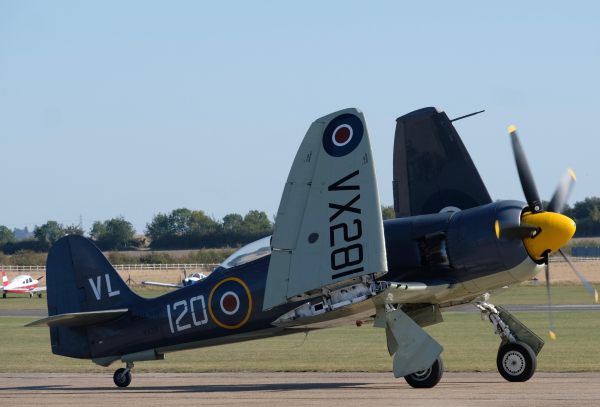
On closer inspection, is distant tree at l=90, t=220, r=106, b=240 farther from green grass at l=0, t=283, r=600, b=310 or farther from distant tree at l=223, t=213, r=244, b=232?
green grass at l=0, t=283, r=600, b=310

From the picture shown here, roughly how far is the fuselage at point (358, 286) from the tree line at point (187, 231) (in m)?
79.9

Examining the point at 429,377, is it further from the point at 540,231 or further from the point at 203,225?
the point at 203,225

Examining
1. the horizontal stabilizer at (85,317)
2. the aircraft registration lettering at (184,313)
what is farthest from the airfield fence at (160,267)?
the aircraft registration lettering at (184,313)

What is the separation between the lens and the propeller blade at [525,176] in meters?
16.5

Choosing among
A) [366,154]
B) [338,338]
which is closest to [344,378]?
[366,154]

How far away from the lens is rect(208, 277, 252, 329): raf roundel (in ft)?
57.8

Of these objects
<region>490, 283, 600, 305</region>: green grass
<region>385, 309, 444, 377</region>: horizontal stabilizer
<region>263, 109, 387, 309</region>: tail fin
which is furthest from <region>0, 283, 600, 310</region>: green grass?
<region>263, 109, 387, 309</region>: tail fin

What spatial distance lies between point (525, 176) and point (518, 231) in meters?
1.22

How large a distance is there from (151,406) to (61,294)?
198 inches

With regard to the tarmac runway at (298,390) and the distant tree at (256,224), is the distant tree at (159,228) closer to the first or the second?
the distant tree at (256,224)

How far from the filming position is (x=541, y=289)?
66.8m

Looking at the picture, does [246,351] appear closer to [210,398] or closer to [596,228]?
[210,398]

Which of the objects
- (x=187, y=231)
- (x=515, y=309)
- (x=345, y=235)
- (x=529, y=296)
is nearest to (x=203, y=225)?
(x=187, y=231)

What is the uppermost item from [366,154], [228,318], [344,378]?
[366,154]
